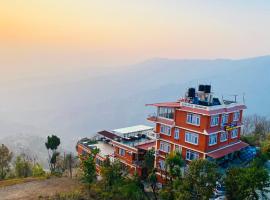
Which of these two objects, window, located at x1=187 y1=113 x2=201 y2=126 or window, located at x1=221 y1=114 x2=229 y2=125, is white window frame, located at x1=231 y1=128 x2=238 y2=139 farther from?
window, located at x1=187 y1=113 x2=201 y2=126

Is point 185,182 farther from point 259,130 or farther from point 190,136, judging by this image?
point 259,130

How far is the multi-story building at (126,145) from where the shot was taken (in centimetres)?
3656

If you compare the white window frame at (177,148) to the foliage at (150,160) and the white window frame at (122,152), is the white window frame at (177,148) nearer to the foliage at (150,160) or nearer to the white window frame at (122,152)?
the foliage at (150,160)

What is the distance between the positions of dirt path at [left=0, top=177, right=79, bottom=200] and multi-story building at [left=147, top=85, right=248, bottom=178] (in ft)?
38.8

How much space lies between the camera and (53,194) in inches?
1335

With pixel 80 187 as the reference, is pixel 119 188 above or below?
above

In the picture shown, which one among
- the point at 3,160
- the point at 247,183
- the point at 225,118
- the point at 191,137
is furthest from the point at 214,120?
the point at 3,160

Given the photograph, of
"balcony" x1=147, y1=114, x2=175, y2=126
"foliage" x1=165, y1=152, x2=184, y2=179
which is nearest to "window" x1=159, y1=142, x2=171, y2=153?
"balcony" x1=147, y1=114, x2=175, y2=126

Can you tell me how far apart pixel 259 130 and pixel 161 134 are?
25.6m

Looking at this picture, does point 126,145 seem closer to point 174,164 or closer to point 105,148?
point 105,148

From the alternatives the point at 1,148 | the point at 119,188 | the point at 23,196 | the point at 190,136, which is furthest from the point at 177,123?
the point at 1,148

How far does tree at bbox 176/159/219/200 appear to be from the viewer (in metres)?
22.9

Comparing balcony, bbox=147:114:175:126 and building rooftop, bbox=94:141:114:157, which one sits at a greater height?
→ balcony, bbox=147:114:175:126

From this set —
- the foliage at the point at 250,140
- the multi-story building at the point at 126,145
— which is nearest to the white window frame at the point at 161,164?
the multi-story building at the point at 126,145
